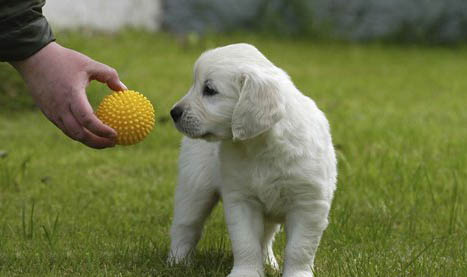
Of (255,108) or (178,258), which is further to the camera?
(178,258)

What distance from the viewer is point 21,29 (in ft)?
9.79

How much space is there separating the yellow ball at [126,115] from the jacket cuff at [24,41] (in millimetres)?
344

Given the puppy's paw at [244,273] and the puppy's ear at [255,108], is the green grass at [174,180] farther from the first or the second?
the puppy's ear at [255,108]

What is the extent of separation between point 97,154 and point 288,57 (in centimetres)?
504

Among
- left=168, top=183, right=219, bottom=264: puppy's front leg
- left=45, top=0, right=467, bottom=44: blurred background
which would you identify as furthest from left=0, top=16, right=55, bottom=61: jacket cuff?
left=45, top=0, right=467, bottom=44: blurred background

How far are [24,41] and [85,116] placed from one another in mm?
347

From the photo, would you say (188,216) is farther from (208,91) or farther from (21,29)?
(21,29)

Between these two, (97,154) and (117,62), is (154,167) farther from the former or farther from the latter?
(117,62)

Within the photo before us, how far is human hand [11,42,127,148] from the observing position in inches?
118

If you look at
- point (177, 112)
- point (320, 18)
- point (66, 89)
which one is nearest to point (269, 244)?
point (177, 112)

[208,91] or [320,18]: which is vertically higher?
[208,91]

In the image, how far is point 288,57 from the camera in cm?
1044

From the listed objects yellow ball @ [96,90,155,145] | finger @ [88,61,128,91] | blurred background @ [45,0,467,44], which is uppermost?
finger @ [88,61,128,91]

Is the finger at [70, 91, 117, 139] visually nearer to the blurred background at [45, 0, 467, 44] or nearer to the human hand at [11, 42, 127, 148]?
the human hand at [11, 42, 127, 148]
